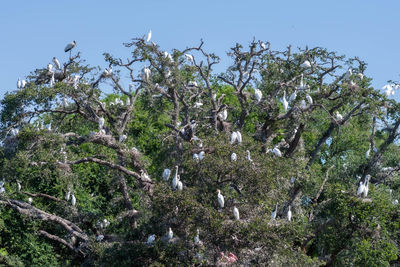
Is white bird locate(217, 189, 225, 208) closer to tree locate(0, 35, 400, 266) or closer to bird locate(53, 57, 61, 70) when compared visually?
tree locate(0, 35, 400, 266)

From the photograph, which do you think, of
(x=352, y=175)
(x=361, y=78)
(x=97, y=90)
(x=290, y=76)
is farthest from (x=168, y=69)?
(x=352, y=175)

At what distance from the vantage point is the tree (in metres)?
12.5

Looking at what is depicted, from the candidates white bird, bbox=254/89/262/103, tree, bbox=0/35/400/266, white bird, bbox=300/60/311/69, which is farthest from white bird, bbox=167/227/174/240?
white bird, bbox=300/60/311/69

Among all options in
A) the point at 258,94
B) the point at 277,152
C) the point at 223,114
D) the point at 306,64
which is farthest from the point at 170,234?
the point at 306,64

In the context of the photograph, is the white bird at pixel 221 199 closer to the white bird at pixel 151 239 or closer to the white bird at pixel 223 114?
the white bird at pixel 151 239

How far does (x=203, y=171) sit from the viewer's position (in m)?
12.8

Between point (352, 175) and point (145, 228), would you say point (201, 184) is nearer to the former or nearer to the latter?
point (145, 228)

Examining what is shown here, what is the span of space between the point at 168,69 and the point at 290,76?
2851 mm

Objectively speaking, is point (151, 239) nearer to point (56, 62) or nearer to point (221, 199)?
point (221, 199)

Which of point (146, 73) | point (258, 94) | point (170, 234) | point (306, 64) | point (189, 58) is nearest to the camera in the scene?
point (170, 234)

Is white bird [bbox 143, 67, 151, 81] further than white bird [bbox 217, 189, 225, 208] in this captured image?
Yes

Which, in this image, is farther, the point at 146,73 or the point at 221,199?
the point at 146,73

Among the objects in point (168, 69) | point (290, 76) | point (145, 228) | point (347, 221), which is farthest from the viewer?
point (290, 76)

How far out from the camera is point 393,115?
52.9ft
